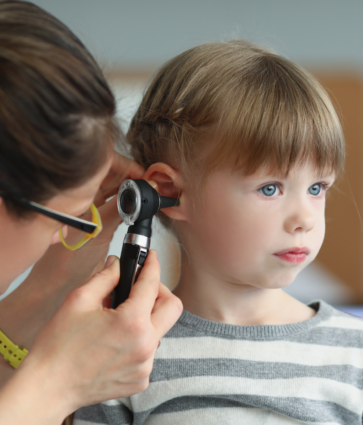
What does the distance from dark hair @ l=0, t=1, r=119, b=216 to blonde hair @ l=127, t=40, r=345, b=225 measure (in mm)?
303

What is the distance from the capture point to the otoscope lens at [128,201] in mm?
920

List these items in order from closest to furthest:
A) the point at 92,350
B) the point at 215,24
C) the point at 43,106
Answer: the point at 43,106 → the point at 92,350 → the point at 215,24

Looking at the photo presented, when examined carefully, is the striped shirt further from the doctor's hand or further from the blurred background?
the blurred background

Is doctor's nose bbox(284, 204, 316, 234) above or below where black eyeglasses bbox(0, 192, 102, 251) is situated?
below

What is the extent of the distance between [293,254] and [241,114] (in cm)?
31

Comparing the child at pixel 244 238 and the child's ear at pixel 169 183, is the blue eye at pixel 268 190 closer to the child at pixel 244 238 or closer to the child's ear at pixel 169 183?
the child at pixel 244 238

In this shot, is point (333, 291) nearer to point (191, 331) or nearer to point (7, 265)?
point (191, 331)

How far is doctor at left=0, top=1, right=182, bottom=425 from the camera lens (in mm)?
675

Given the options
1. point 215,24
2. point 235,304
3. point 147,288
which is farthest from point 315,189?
point 215,24

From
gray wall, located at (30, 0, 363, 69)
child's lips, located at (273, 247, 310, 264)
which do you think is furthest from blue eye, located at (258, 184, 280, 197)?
gray wall, located at (30, 0, 363, 69)

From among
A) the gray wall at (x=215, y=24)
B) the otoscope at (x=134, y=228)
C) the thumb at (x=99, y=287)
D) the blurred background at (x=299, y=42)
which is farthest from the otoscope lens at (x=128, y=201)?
the gray wall at (x=215, y=24)

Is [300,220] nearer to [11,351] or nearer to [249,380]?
[249,380]

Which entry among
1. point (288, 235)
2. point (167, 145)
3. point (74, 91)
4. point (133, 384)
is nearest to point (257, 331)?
point (288, 235)

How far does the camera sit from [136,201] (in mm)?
908
